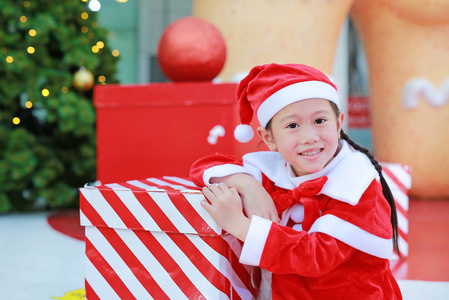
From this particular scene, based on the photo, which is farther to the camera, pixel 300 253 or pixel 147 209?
pixel 147 209

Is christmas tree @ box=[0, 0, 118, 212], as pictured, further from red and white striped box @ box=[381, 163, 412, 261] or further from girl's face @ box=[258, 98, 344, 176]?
girl's face @ box=[258, 98, 344, 176]

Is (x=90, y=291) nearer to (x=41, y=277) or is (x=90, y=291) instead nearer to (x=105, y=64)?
(x=41, y=277)

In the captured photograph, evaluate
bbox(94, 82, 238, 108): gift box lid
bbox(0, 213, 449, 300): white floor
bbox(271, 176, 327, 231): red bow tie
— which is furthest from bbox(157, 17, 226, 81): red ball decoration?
bbox(271, 176, 327, 231): red bow tie

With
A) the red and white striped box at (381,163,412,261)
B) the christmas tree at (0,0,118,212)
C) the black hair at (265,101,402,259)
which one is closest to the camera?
the black hair at (265,101,402,259)

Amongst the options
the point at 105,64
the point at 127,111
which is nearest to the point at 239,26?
the point at 105,64

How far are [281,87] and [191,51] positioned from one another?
0.91 meters

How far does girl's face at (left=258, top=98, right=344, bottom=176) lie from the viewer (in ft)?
3.72

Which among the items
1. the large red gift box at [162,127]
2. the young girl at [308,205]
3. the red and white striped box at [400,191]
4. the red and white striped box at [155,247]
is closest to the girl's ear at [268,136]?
the young girl at [308,205]

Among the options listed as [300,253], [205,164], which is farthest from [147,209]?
[300,253]

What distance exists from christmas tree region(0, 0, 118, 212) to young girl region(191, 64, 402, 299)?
1.90 m

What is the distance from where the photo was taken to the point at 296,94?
1.14m

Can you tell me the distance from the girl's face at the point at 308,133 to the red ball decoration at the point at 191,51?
2.95ft

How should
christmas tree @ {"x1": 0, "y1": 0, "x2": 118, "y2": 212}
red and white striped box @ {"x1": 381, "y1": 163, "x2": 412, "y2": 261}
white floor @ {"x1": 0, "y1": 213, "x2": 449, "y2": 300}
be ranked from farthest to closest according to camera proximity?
christmas tree @ {"x1": 0, "y1": 0, "x2": 118, "y2": 212}
red and white striped box @ {"x1": 381, "y1": 163, "x2": 412, "y2": 261}
white floor @ {"x1": 0, "y1": 213, "x2": 449, "y2": 300}

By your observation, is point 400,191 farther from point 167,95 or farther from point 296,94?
point 296,94
